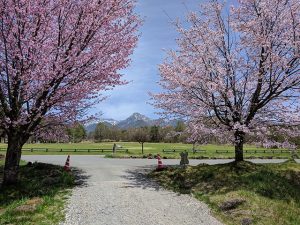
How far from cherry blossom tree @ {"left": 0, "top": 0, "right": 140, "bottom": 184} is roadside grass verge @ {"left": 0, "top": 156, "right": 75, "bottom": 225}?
136cm

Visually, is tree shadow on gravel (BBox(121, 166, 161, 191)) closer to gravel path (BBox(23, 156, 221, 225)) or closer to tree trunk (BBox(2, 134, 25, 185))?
gravel path (BBox(23, 156, 221, 225))

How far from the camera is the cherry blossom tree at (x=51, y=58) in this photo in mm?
15156

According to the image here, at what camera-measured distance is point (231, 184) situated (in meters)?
15.9

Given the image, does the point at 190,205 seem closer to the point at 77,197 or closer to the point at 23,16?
the point at 77,197

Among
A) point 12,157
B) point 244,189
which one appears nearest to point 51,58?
point 12,157

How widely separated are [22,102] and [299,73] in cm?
1343

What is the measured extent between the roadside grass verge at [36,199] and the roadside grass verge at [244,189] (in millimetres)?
4957

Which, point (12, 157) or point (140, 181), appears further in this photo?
point (140, 181)

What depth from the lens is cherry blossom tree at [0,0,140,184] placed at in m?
15.2

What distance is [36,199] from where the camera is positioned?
13797 millimetres

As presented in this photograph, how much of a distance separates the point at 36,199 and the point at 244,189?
817 centimetres

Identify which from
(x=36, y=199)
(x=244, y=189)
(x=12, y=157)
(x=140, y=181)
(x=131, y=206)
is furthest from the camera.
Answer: (x=140, y=181)

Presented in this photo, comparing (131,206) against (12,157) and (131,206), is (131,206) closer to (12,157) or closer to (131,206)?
(131,206)

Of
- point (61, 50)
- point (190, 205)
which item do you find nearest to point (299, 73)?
point (190, 205)
